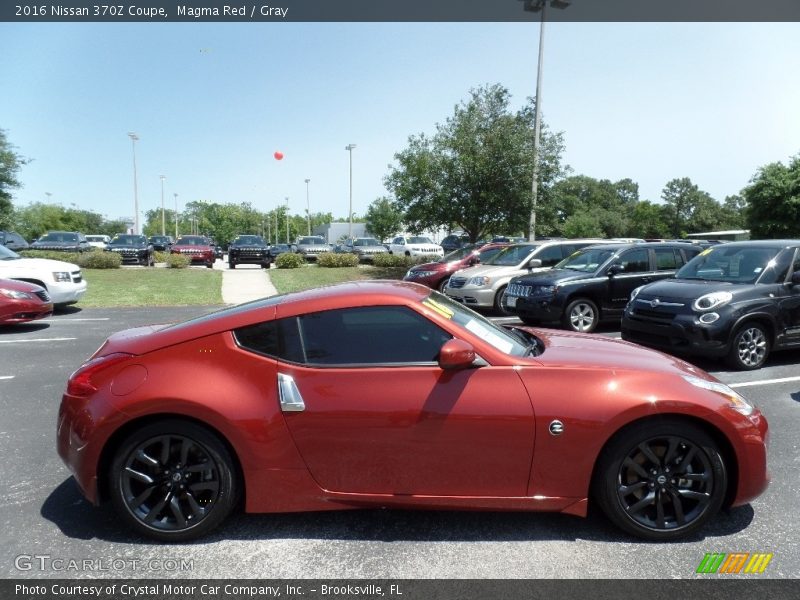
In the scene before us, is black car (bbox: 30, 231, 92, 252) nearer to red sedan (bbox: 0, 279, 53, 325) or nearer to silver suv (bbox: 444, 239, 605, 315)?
red sedan (bbox: 0, 279, 53, 325)

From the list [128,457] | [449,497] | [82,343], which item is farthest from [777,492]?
[82,343]

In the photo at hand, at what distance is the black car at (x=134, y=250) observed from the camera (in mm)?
26141

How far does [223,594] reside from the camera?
256 cm

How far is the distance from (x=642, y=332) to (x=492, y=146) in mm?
13776

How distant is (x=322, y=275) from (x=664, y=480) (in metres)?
19.1

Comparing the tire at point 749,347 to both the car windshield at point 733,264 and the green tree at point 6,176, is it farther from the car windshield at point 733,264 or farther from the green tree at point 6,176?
the green tree at point 6,176

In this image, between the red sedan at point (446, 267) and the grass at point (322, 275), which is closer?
the red sedan at point (446, 267)

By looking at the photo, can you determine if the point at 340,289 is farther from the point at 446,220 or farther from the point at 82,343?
the point at 446,220

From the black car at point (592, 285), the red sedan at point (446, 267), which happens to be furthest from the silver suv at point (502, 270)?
the red sedan at point (446, 267)

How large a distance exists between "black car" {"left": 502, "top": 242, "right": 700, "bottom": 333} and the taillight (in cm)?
760

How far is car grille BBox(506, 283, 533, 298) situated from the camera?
9920 mm

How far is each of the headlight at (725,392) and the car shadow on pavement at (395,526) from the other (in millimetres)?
713

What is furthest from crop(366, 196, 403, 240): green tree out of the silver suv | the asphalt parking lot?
the asphalt parking lot
